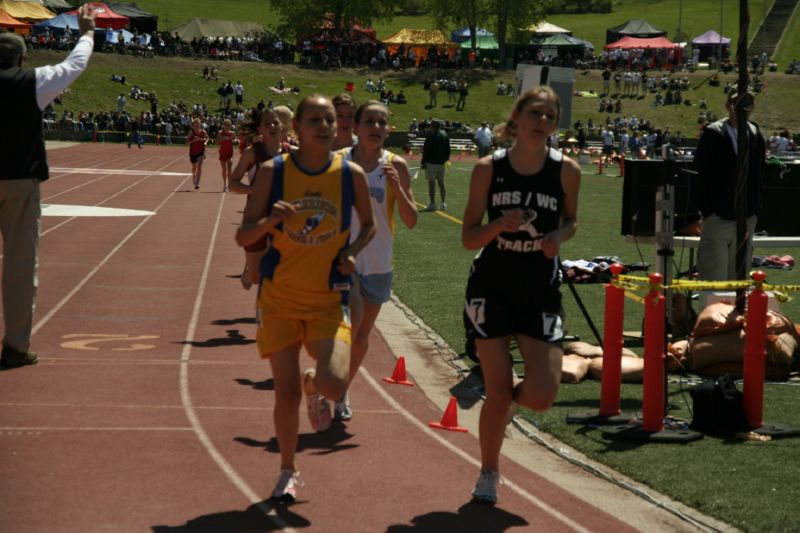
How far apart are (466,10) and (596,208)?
2877 inches

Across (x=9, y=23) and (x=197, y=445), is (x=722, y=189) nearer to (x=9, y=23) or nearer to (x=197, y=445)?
(x=197, y=445)

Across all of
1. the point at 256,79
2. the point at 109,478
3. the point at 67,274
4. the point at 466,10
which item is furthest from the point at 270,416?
the point at 466,10

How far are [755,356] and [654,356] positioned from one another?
0.76 metres

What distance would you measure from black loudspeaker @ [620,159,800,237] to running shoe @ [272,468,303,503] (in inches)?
195

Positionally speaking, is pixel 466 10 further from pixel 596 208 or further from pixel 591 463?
pixel 591 463

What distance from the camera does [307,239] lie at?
6.36m

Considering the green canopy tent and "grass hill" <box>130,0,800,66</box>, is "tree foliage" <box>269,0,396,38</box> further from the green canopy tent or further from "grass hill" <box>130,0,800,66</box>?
"grass hill" <box>130,0,800,66</box>

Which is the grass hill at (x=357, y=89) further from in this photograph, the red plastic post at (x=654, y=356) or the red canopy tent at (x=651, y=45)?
the red plastic post at (x=654, y=356)

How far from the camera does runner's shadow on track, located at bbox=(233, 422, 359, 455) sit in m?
7.82

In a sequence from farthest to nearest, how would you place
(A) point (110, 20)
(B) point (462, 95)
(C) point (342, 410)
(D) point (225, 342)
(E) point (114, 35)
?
(E) point (114, 35), (A) point (110, 20), (B) point (462, 95), (D) point (225, 342), (C) point (342, 410)

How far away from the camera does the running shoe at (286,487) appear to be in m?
6.53

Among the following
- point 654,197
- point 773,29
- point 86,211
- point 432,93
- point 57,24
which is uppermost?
point 773,29

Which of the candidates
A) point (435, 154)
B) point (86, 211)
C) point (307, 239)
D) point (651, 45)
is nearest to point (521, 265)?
point (307, 239)

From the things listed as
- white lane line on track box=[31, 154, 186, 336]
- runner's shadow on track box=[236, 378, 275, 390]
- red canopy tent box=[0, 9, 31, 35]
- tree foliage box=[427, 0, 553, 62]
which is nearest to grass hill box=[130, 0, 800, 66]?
tree foliage box=[427, 0, 553, 62]
